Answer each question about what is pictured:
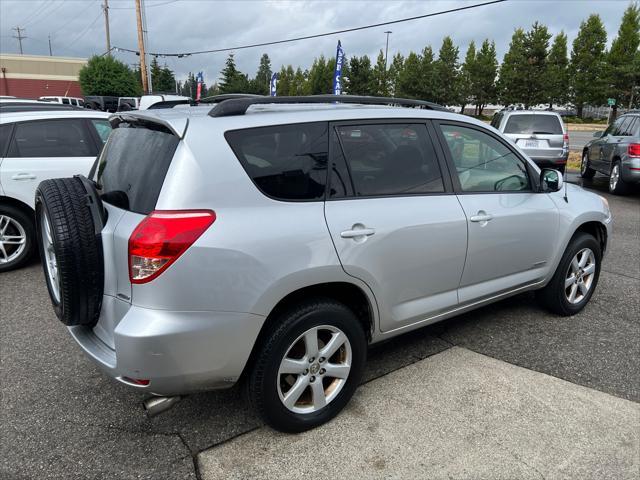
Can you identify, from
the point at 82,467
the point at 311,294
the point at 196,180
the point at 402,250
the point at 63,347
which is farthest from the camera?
the point at 63,347

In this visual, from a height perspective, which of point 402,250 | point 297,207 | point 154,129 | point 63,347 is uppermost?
point 154,129

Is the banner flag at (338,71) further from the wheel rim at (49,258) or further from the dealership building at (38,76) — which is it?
the dealership building at (38,76)

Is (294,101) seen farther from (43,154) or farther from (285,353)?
(43,154)

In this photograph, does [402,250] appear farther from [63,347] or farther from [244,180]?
[63,347]

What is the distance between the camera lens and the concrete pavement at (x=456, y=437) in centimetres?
251

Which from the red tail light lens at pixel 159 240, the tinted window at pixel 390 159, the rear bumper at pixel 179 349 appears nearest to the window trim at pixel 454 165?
the tinted window at pixel 390 159

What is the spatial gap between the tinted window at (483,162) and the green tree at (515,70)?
168 feet

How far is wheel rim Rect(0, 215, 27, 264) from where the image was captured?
5520 millimetres

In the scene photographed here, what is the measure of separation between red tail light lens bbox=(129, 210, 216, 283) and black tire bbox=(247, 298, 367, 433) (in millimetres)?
626

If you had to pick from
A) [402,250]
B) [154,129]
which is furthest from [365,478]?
[154,129]

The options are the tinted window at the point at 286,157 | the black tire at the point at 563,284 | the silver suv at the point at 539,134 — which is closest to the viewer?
the tinted window at the point at 286,157

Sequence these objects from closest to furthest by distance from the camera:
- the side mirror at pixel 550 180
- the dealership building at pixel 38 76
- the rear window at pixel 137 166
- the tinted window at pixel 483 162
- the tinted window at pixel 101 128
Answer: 1. the rear window at pixel 137 166
2. the tinted window at pixel 483 162
3. the side mirror at pixel 550 180
4. the tinted window at pixel 101 128
5. the dealership building at pixel 38 76

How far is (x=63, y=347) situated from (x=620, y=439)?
366 cm

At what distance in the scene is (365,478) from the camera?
2449 millimetres
